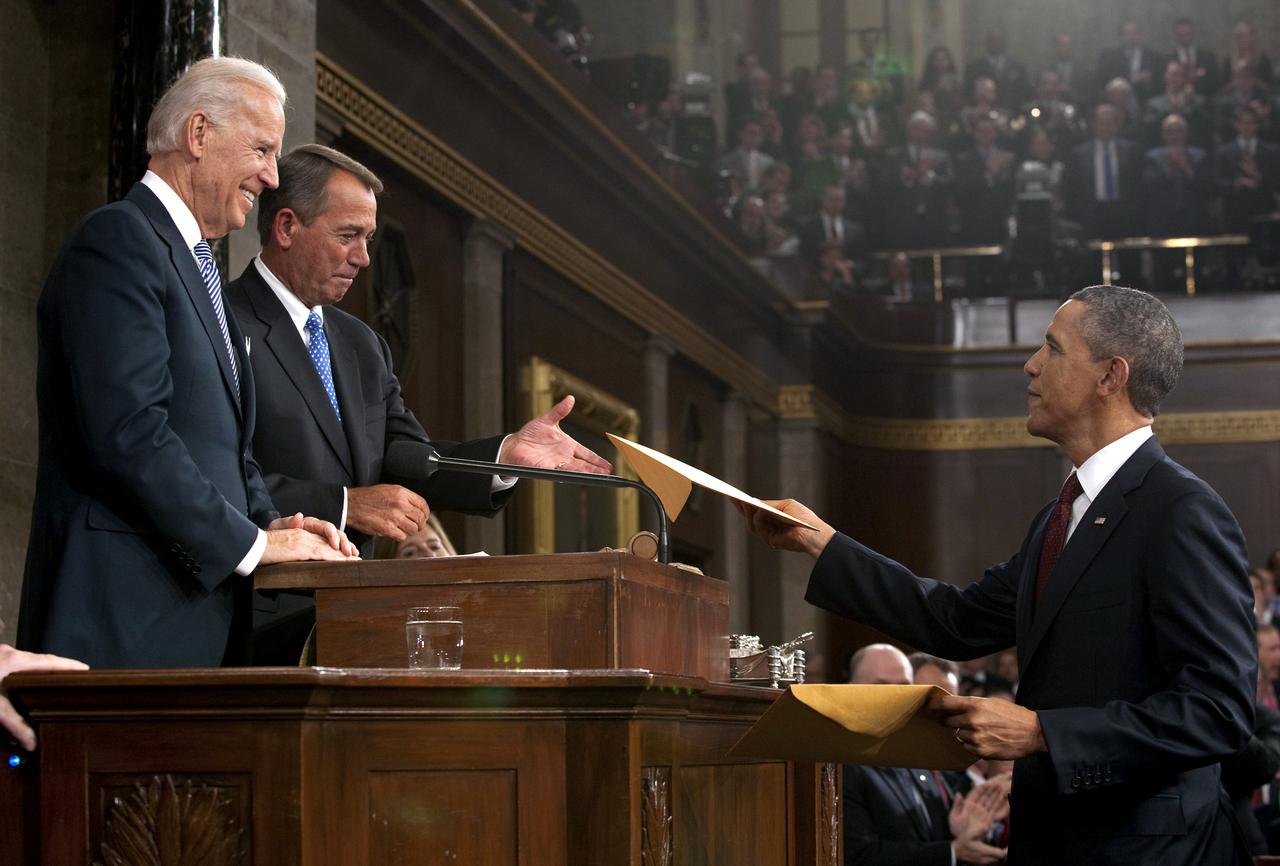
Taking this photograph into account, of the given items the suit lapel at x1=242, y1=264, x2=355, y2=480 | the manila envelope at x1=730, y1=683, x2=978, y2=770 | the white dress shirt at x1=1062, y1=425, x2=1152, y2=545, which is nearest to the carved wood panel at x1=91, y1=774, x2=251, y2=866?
the manila envelope at x1=730, y1=683, x2=978, y2=770

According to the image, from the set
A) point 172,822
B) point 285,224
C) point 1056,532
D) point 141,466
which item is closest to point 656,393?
point 285,224

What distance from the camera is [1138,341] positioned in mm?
2873

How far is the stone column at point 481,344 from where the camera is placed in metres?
7.39

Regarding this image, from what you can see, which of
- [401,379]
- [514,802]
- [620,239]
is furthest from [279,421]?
[620,239]

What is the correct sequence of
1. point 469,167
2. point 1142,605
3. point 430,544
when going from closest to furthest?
point 1142,605 → point 430,544 → point 469,167

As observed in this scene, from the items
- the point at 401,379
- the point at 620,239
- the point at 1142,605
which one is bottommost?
the point at 1142,605

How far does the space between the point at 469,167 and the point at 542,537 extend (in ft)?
5.67

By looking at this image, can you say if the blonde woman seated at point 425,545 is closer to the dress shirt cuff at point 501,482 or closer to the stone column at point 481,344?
the stone column at point 481,344

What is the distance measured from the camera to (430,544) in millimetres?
5379

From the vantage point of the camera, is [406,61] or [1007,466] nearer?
[406,61]

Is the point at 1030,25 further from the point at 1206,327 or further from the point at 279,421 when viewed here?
the point at 279,421

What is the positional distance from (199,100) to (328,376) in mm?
692

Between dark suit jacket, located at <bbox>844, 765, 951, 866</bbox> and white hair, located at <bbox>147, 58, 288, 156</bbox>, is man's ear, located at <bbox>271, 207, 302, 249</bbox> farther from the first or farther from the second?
dark suit jacket, located at <bbox>844, 765, 951, 866</bbox>

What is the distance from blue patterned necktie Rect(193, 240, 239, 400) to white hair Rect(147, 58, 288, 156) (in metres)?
0.18
